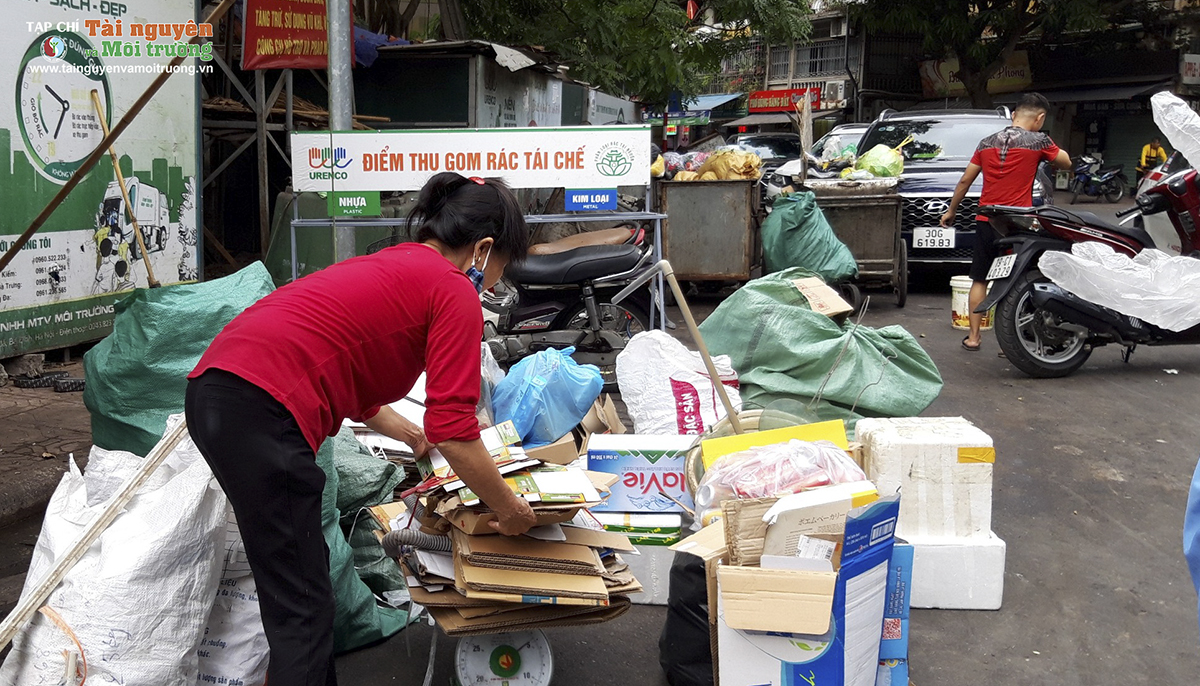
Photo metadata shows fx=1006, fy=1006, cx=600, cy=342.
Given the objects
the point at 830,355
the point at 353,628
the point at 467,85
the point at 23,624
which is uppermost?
the point at 467,85

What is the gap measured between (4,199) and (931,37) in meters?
→ 23.8

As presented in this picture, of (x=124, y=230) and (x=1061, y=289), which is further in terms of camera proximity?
(x=124, y=230)

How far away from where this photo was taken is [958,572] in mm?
3492

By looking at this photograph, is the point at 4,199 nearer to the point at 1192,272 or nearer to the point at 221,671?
the point at 221,671

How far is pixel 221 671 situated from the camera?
2.66 meters

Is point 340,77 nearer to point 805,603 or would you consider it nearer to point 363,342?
point 363,342

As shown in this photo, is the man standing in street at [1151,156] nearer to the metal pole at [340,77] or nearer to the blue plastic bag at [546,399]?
the metal pole at [340,77]

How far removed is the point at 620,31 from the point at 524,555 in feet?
39.5

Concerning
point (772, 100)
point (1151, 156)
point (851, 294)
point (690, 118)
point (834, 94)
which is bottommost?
point (851, 294)

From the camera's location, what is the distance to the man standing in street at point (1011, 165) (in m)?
7.18

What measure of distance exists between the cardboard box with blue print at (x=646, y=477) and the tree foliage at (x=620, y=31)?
10.1 m

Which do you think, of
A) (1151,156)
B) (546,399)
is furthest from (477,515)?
(1151,156)

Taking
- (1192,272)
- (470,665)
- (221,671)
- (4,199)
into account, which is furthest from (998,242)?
(4,199)

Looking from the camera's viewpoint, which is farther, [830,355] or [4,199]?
[4,199]
